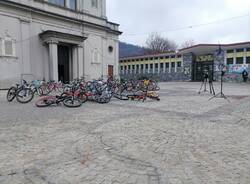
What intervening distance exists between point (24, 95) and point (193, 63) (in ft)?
93.2

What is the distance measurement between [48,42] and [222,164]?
18931 mm

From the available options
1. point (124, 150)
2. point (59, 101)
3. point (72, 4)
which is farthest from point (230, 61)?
point (124, 150)

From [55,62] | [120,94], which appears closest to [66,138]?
[120,94]

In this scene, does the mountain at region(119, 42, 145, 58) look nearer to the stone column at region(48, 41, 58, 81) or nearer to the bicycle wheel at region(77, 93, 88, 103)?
the stone column at region(48, 41, 58, 81)

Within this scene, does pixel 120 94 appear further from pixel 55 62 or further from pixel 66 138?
pixel 55 62

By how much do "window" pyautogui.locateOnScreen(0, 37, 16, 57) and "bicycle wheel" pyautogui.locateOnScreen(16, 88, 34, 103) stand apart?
28.2 feet

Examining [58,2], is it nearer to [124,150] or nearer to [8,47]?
[8,47]

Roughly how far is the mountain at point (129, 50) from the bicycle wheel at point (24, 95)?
41.5 metres

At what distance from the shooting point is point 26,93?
35.5 ft

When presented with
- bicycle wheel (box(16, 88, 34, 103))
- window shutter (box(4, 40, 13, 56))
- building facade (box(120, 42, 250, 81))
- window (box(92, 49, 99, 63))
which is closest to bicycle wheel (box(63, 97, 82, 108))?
bicycle wheel (box(16, 88, 34, 103))

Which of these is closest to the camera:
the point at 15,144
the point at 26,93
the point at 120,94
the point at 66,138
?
the point at 15,144

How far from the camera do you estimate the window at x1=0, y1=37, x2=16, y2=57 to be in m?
17.5

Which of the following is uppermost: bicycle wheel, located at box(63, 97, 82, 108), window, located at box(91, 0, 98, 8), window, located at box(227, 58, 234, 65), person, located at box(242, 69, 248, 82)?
window, located at box(91, 0, 98, 8)

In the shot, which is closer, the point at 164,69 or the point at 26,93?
the point at 26,93
